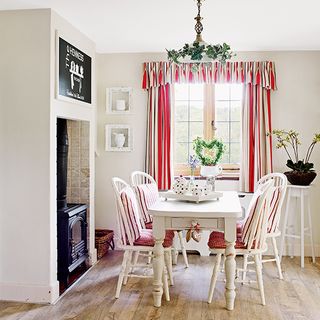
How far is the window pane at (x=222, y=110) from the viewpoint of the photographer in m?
5.40

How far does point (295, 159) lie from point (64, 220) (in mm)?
2739

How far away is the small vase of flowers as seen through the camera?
16.0 ft

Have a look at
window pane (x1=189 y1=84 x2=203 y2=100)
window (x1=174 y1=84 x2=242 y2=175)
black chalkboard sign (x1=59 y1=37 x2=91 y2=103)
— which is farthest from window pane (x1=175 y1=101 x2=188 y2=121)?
black chalkboard sign (x1=59 y1=37 x2=91 y2=103)

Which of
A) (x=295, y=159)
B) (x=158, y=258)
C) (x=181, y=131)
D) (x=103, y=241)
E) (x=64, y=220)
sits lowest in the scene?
(x=103, y=241)

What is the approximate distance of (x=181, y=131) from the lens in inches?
215

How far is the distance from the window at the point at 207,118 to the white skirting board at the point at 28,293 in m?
2.26

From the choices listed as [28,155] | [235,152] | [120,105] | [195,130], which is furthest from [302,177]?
[28,155]

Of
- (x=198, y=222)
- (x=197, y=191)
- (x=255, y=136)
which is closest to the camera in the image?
(x=198, y=222)

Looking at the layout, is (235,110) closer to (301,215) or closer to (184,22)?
(301,215)

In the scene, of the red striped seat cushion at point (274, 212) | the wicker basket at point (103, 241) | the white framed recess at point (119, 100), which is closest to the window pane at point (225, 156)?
the white framed recess at point (119, 100)

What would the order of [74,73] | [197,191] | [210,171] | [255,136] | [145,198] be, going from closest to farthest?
[197,191], [74,73], [145,198], [210,171], [255,136]

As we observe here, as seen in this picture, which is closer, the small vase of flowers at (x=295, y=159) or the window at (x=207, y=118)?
the small vase of flowers at (x=295, y=159)

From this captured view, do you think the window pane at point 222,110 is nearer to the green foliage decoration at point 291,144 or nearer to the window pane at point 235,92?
the window pane at point 235,92

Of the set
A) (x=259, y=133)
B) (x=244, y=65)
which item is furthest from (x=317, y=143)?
(x=244, y=65)
